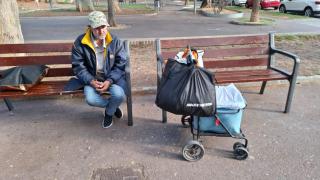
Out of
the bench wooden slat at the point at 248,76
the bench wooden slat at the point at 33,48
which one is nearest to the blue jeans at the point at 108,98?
the bench wooden slat at the point at 33,48

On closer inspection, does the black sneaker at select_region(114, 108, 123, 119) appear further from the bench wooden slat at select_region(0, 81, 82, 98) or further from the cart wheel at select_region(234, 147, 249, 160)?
the cart wheel at select_region(234, 147, 249, 160)

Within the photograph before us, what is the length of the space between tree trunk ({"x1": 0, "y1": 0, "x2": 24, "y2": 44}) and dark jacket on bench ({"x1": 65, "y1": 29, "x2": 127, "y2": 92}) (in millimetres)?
1896

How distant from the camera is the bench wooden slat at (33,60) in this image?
4.36 meters

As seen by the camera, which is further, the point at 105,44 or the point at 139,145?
the point at 105,44

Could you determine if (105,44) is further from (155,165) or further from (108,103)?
(155,165)

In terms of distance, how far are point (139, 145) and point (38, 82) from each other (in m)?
1.58

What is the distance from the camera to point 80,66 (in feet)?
12.9

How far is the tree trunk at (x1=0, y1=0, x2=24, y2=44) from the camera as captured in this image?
5145 millimetres

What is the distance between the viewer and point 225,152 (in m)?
3.51

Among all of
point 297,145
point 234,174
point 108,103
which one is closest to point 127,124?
point 108,103

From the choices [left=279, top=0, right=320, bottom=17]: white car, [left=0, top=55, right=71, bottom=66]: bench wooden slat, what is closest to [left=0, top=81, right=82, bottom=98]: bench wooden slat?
[left=0, top=55, right=71, bottom=66]: bench wooden slat

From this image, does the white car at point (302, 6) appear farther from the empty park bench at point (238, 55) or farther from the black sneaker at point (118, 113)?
the black sneaker at point (118, 113)

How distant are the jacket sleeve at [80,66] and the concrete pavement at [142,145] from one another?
2.11ft

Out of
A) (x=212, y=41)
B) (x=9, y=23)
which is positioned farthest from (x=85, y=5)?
(x=212, y=41)
